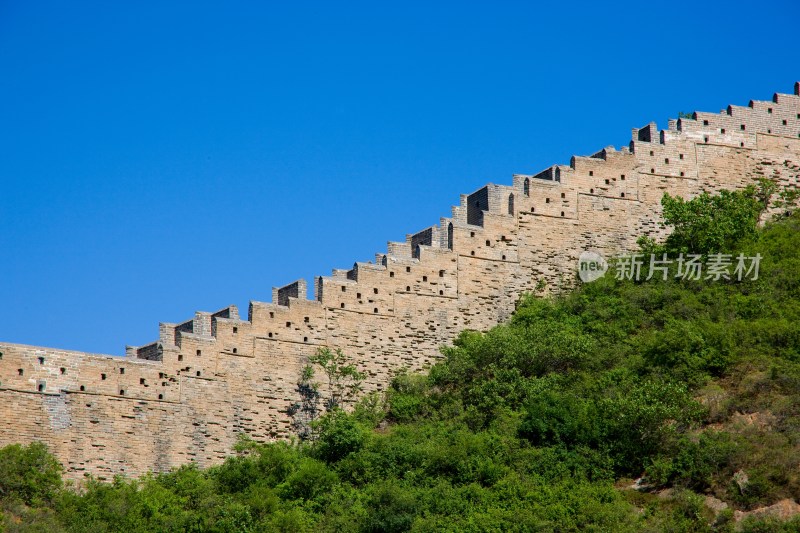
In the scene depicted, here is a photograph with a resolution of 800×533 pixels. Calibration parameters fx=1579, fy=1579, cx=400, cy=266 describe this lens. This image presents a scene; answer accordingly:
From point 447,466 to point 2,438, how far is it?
8.93 meters

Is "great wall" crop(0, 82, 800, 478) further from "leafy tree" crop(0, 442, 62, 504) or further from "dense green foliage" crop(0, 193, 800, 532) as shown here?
"dense green foliage" crop(0, 193, 800, 532)

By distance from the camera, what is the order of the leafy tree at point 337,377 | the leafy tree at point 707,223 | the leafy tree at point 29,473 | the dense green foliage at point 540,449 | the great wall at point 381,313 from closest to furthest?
1. the dense green foliage at point 540,449
2. the leafy tree at point 29,473
3. the great wall at point 381,313
4. the leafy tree at point 337,377
5. the leafy tree at point 707,223

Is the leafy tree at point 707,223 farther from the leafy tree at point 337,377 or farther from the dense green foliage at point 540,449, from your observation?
the leafy tree at point 337,377

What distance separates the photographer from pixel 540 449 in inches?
1239

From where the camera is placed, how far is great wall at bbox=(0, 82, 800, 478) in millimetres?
32562

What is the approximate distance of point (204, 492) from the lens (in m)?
31.7

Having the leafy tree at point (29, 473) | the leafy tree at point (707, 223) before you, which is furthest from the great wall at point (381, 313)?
the leafy tree at point (707, 223)

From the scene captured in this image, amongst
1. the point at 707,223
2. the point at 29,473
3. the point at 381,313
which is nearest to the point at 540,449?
the point at 381,313

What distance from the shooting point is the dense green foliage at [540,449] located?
29234 millimetres

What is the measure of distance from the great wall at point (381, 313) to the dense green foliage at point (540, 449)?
0.80m

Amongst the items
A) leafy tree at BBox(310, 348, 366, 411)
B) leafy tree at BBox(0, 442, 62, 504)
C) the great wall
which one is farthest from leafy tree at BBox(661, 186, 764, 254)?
leafy tree at BBox(0, 442, 62, 504)

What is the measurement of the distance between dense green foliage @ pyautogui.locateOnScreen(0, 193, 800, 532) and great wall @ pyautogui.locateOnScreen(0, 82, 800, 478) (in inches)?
31.5

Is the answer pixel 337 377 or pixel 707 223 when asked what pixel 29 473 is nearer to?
pixel 337 377

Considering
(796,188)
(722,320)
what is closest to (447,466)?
(722,320)
